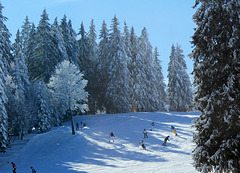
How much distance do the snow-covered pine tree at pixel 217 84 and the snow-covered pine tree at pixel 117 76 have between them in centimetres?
3515

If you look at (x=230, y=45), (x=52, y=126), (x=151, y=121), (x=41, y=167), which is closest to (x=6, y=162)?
(x=41, y=167)

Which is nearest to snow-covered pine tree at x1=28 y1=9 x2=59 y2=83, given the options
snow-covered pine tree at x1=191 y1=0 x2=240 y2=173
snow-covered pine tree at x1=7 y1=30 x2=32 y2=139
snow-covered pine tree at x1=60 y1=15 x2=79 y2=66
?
snow-covered pine tree at x1=60 y1=15 x2=79 y2=66

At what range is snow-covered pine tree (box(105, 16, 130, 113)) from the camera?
1971 inches

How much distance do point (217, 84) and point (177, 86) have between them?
44.0m

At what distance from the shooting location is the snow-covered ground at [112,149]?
75.3 ft

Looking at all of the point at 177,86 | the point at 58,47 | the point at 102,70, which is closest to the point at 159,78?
the point at 177,86

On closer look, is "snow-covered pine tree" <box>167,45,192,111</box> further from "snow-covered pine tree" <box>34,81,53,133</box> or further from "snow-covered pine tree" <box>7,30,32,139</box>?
"snow-covered pine tree" <box>7,30,32,139</box>

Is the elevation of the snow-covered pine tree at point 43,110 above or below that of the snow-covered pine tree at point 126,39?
below

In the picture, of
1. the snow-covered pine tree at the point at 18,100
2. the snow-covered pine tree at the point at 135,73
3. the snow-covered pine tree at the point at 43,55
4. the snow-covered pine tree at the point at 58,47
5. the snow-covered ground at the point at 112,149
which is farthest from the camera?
the snow-covered pine tree at the point at 135,73

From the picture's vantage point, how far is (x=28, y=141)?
122 ft

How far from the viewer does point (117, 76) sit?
5116 cm

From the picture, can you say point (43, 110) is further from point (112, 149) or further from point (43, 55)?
point (112, 149)

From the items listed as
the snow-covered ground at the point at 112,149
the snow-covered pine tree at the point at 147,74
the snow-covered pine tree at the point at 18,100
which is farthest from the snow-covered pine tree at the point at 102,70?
the snow-covered pine tree at the point at 18,100

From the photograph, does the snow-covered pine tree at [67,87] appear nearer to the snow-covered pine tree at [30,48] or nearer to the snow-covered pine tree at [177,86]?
the snow-covered pine tree at [30,48]
